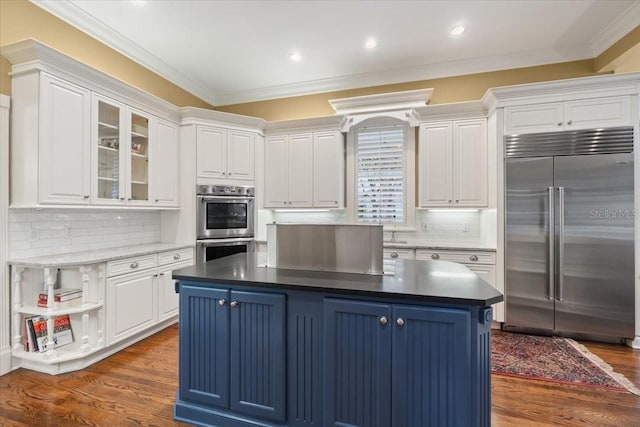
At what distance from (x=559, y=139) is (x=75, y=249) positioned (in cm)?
499

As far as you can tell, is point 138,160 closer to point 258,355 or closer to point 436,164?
point 258,355

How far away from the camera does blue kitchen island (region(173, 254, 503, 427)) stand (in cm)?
148

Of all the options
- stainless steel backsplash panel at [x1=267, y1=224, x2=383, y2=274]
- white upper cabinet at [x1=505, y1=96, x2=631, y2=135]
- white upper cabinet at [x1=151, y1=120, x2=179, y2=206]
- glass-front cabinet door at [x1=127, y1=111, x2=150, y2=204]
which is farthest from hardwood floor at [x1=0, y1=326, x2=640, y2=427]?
white upper cabinet at [x1=505, y1=96, x2=631, y2=135]

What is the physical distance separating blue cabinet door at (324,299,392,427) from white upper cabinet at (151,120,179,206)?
2.99 metres

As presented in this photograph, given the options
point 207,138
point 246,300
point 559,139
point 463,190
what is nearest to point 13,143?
point 207,138

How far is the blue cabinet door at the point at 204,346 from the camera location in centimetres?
184

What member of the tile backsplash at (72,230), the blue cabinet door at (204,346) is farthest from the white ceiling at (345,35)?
the blue cabinet door at (204,346)

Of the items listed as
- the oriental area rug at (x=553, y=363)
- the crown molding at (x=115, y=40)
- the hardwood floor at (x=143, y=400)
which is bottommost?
the hardwood floor at (x=143, y=400)

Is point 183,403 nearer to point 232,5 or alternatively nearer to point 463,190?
point 232,5

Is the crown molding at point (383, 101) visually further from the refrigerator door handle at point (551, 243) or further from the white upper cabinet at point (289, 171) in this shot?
the refrigerator door handle at point (551, 243)

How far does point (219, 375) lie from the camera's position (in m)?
1.85

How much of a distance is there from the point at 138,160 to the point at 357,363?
3304 millimetres

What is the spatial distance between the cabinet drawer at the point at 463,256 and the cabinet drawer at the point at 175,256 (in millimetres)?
2822

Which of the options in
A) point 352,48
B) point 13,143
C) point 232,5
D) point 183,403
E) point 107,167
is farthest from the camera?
point 352,48
